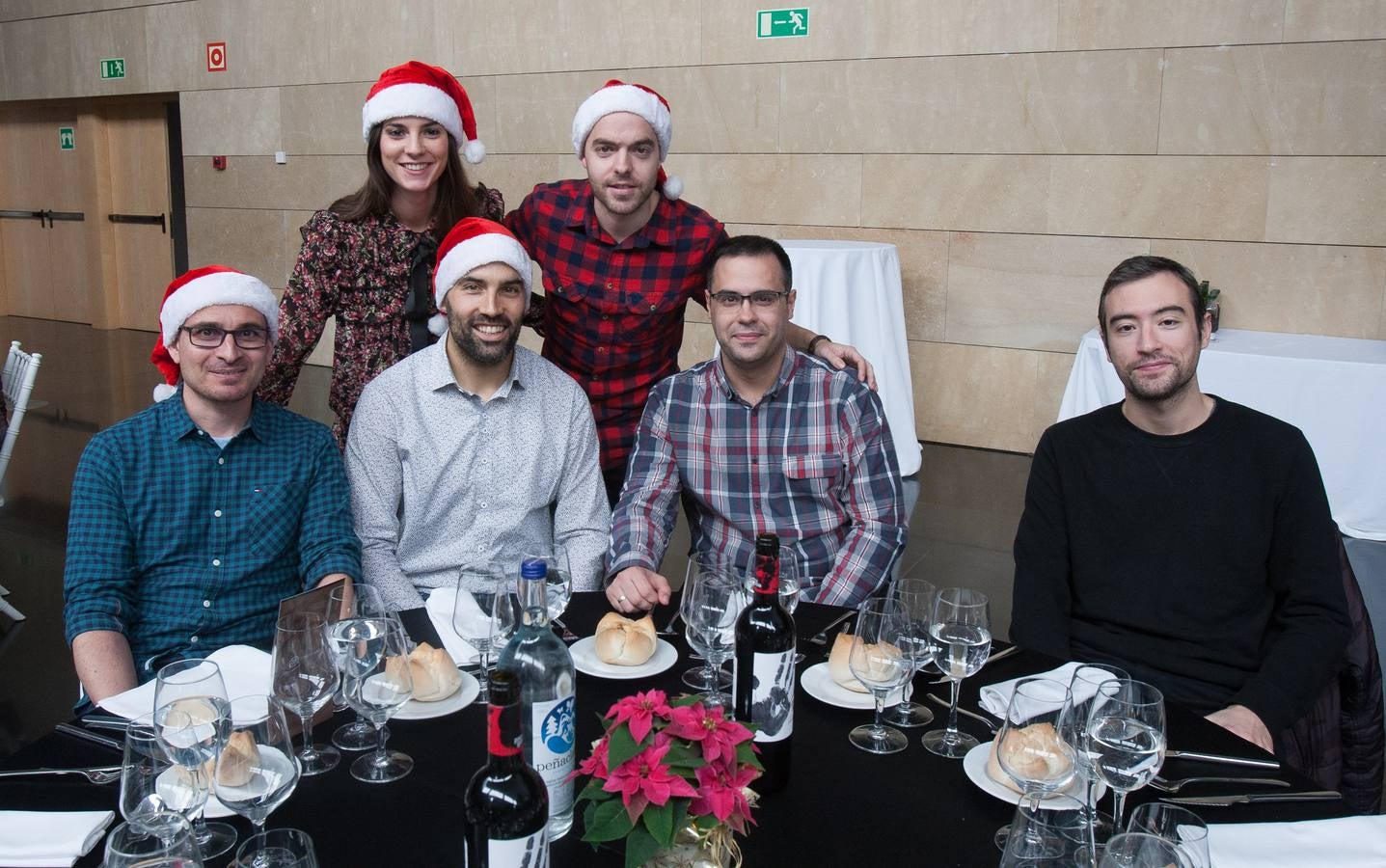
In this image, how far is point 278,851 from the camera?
3.45 feet

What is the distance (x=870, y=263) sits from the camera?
18.3ft

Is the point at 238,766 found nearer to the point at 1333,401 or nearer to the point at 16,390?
the point at 16,390

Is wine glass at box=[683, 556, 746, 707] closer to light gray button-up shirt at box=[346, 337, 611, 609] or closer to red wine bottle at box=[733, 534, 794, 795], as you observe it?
red wine bottle at box=[733, 534, 794, 795]

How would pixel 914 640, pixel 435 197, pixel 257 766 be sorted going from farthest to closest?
pixel 435 197
pixel 914 640
pixel 257 766

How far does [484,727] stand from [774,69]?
19.2 ft

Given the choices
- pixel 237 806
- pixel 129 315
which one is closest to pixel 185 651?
pixel 237 806

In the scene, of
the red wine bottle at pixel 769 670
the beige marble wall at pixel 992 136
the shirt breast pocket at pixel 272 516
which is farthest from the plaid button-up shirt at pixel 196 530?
the beige marble wall at pixel 992 136

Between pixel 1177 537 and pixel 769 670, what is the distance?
1129 mm

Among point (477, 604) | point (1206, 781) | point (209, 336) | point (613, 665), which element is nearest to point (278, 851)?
point (477, 604)

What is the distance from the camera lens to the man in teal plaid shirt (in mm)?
2033

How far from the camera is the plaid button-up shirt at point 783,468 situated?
8.14ft

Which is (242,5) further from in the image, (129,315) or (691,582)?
(691,582)

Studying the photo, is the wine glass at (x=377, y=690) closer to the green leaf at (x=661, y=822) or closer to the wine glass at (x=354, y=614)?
the wine glass at (x=354, y=614)

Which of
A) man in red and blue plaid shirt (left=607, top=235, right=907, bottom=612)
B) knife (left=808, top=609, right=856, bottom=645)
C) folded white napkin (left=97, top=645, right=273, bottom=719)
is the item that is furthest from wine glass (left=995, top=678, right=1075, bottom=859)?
man in red and blue plaid shirt (left=607, top=235, right=907, bottom=612)
